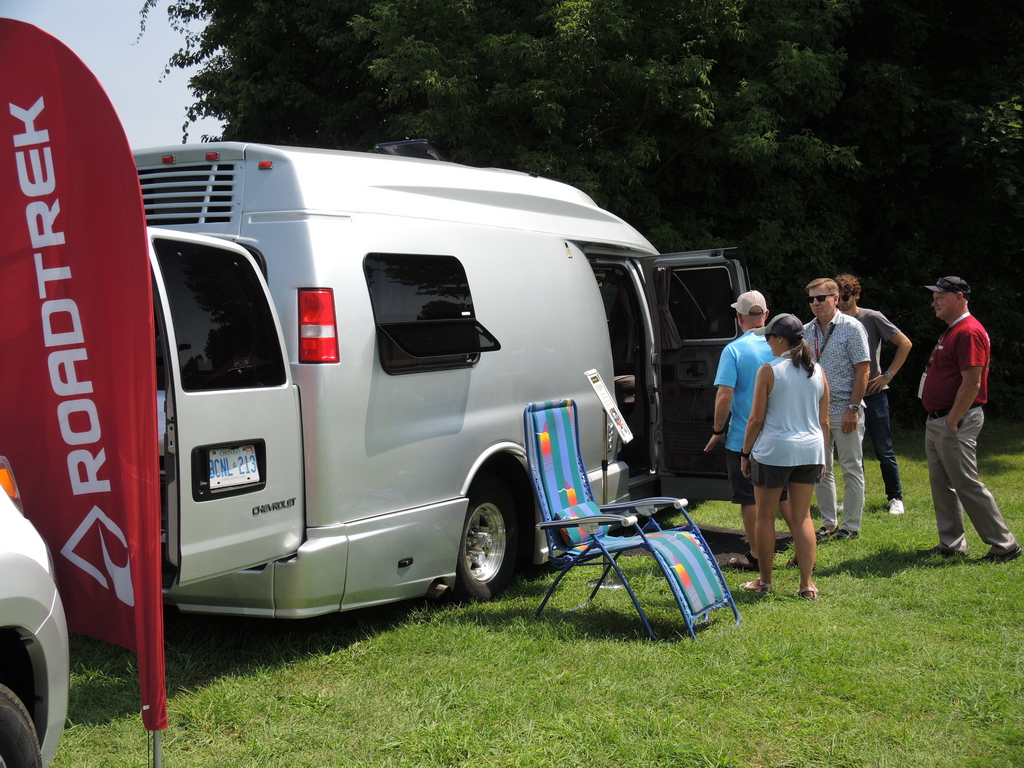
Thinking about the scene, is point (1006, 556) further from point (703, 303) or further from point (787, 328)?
point (703, 303)

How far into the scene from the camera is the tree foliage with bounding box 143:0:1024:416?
38.4 ft

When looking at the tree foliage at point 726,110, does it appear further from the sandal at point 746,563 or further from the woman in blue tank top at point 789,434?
the woman in blue tank top at point 789,434

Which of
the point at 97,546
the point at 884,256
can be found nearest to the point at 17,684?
the point at 97,546

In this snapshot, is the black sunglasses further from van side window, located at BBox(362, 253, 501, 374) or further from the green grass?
van side window, located at BBox(362, 253, 501, 374)

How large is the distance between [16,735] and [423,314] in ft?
9.78

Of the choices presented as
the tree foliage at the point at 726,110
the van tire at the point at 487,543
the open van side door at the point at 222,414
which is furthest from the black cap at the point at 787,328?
the tree foliage at the point at 726,110

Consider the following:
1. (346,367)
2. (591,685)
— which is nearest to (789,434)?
(591,685)

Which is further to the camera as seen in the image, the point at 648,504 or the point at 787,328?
the point at 648,504

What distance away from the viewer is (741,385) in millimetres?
6086

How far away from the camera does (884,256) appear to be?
15219 mm

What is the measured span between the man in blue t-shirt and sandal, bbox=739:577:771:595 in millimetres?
488

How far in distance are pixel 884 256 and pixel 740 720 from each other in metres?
13.0

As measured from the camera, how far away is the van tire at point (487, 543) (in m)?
5.44

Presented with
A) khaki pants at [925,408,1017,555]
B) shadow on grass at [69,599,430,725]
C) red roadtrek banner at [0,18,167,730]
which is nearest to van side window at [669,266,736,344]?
khaki pants at [925,408,1017,555]
